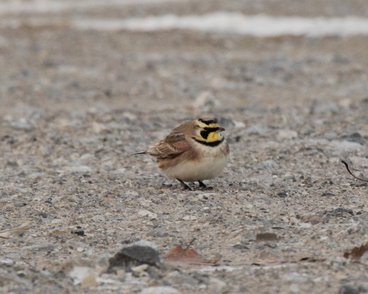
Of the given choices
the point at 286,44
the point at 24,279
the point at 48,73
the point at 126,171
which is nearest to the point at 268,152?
the point at 126,171

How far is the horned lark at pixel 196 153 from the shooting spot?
654 centimetres

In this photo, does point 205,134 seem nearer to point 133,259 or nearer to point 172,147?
point 172,147

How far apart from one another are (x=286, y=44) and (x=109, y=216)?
47.5ft

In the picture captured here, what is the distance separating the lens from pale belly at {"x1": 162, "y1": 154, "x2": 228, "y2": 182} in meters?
6.52

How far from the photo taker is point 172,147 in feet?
Answer: 22.4

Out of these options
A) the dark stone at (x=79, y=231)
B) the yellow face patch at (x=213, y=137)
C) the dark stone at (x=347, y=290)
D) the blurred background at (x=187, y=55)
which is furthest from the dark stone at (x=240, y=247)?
the blurred background at (x=187, y=55)

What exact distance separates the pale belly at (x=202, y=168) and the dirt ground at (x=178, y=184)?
0.17 metres

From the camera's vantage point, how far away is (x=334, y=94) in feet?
41.5

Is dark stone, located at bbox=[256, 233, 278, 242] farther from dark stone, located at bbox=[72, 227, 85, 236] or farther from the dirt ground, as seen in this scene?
dark stone, located at bbox=[72, 227, 85, 236]

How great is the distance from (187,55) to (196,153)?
38.2ft

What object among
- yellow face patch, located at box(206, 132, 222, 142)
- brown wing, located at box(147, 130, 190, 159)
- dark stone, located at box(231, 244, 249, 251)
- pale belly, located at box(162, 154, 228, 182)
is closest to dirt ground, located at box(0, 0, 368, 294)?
dark stone, located at box(231, 244, 249, 251)

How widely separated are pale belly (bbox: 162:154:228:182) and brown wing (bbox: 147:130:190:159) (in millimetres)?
142

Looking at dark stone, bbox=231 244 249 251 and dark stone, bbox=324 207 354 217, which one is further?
dark stone, bbox=324 207 354 217

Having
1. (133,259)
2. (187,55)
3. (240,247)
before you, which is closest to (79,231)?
(133,259)
